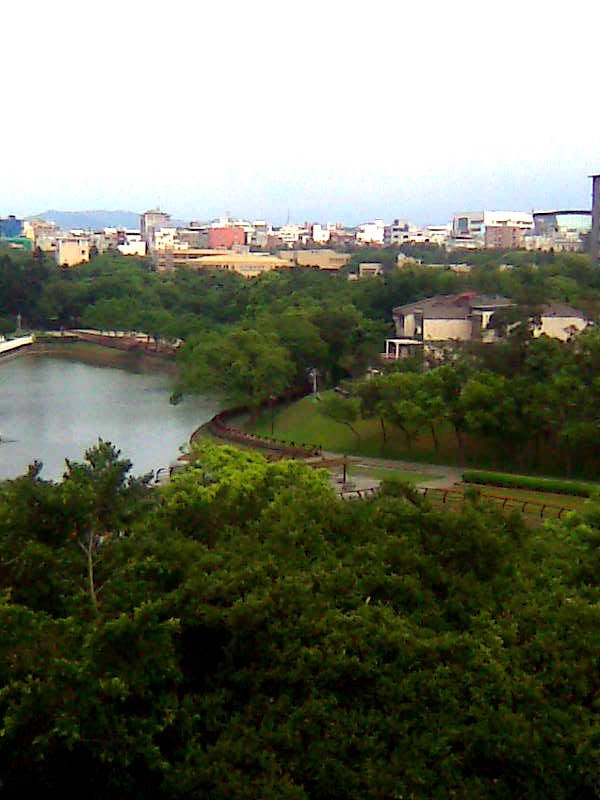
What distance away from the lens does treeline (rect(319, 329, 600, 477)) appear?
1541 centimetres

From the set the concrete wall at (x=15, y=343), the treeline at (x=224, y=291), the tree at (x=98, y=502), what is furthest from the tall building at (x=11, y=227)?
the tree at (x=98, y=502)

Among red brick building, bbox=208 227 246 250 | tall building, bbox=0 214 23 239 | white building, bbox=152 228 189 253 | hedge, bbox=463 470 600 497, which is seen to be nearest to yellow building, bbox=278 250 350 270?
white building, bbox=152 228 189 253

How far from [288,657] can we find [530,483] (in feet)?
32.7

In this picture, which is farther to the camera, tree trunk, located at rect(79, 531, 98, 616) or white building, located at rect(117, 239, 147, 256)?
white building, located at rect(117, 239, 147, 256)

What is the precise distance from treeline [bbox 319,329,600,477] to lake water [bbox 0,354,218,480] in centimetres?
437

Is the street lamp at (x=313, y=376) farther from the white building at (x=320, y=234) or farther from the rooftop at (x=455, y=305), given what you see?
the white building at (x=320, y=234)

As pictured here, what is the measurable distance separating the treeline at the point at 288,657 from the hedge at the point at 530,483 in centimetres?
712

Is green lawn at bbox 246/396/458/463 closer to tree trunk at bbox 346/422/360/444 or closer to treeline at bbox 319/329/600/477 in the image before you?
tree trunk at bbox 346/422/360/444

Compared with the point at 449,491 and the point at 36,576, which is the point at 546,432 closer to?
the point at 449,491

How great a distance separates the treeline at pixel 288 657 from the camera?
4863 millimetres

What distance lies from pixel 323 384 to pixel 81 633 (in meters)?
19.5

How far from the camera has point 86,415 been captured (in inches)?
919

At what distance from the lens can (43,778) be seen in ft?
16.2

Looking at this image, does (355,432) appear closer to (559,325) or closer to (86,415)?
(559,325)
